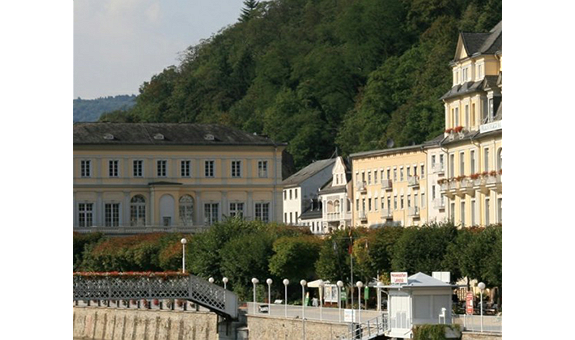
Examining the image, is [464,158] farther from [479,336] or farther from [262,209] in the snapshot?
[262,209]

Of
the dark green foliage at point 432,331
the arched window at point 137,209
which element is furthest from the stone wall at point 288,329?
the arched window at point 137,209

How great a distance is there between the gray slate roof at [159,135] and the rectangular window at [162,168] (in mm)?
1583

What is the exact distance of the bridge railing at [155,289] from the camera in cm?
6662

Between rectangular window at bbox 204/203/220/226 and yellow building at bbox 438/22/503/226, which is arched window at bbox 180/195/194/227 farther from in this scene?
yellow building at bbox 438/22/503/226

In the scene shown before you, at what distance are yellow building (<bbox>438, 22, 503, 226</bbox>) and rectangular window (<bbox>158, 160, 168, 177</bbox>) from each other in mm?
46167

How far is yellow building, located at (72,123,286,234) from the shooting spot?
127875 millimetres

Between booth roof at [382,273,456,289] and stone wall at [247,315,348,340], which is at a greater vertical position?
booth roof at [382,273,456,289]

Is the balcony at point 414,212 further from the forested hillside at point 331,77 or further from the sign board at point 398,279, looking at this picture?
the sign board at point 398,279

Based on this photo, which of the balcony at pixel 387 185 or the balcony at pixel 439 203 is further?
the balcony at pixel 387 185

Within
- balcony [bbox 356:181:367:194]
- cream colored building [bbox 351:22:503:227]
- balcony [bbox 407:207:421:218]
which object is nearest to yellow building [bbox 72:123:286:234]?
balcony [bbox 356:181:367:194]
